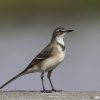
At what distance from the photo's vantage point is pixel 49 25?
1789cm

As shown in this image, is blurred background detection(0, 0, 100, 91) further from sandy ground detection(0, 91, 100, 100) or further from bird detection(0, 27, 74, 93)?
sandy ground detection(0, 91, 100, 100)

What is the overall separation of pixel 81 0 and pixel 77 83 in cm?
584

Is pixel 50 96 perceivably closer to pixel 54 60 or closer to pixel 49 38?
pixel 54 60

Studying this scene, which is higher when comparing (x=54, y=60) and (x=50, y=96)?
(x=54, y=60)

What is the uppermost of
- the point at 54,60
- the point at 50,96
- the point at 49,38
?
the point at 49,38

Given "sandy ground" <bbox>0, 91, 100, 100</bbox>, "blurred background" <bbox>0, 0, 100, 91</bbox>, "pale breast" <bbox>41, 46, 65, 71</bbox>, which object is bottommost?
"sandy ground" <bbox>0, 91, 100, 100</bbox>

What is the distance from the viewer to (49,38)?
16812 mm

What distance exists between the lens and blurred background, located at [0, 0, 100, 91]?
1449cm

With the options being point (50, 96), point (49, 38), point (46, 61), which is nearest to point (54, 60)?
point (46, 61)

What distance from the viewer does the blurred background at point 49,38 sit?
14.5 metres

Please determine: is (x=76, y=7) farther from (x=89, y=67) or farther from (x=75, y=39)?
(x=89, y=67)

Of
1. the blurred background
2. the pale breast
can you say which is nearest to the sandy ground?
the pale breast

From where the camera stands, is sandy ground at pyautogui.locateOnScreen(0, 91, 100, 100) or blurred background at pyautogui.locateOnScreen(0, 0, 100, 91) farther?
blurred background at pyautogui.locateOnScreen(0, 0, 100, 91)

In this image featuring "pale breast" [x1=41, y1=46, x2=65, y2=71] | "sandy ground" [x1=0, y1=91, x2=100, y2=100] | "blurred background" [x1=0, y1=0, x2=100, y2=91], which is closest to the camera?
"sandy ground" [x1=0, y1=91, x2=100, y2=100]
